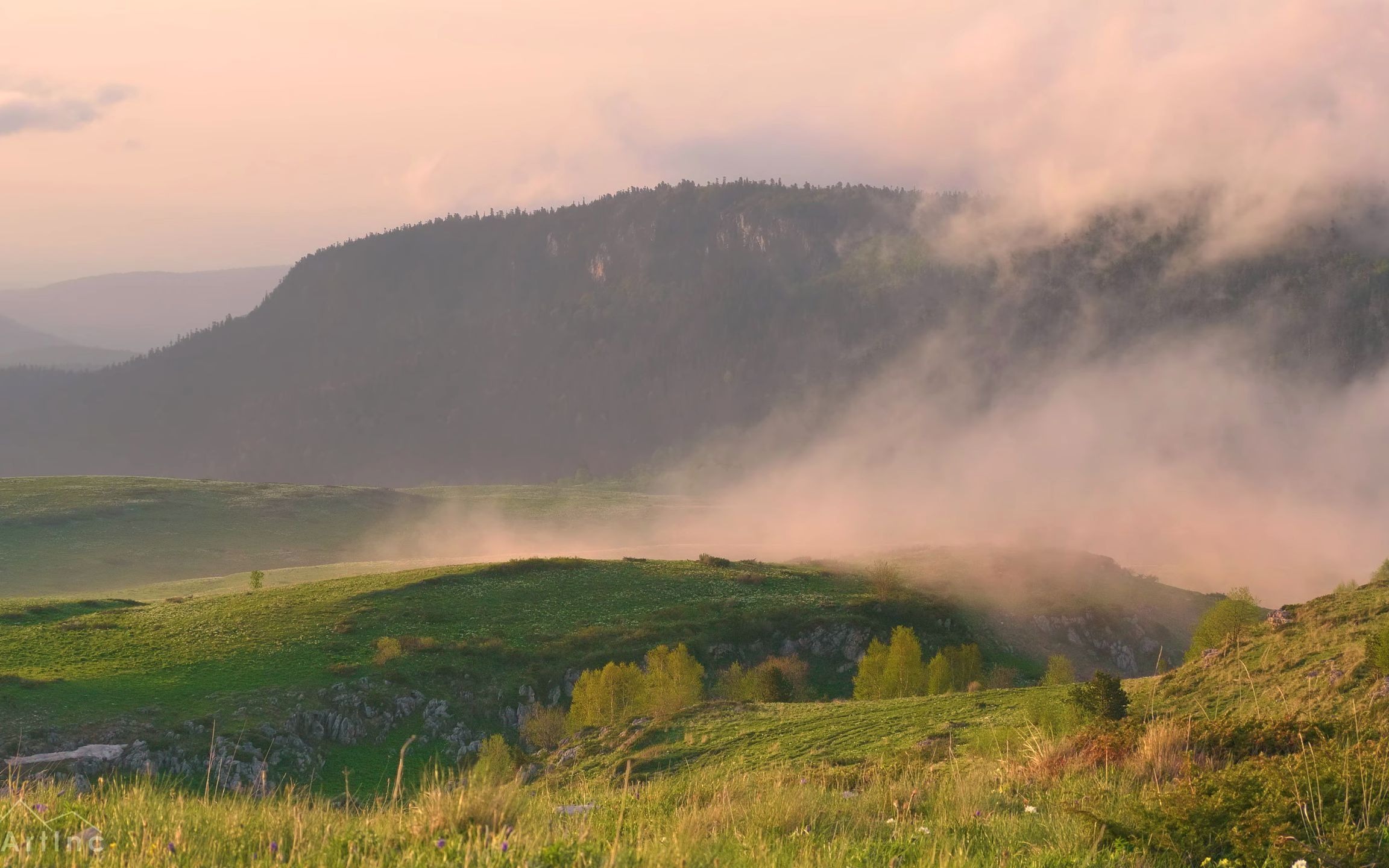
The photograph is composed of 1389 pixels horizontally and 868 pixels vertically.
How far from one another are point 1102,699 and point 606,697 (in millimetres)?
50905

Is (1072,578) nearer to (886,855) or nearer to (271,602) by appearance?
(271,602)

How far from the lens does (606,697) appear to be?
77875mm

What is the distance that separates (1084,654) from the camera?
13262 centimetres

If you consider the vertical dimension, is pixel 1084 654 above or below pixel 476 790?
below

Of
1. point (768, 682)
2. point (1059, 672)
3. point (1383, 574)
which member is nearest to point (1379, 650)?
point (1383, 574)

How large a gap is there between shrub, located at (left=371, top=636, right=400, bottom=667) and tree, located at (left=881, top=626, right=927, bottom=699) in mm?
40271

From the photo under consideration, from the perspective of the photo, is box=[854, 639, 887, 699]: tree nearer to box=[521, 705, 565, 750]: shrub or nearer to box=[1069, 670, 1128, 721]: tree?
box=[521, 705, 565, 750]: shrub

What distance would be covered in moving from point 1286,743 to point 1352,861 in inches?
240

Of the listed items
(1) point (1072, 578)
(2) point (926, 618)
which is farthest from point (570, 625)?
(1) point (1072, 578)

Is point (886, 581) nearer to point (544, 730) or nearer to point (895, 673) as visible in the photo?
point (895, 673)

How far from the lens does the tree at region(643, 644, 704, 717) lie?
3024 inches

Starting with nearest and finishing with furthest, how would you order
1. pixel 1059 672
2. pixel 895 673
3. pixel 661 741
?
1. pixel 661 741
2. pixel 895 673
3. pixel 1059 672

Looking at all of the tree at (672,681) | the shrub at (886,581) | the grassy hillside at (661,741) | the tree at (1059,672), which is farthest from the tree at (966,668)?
the tree at (672,681)

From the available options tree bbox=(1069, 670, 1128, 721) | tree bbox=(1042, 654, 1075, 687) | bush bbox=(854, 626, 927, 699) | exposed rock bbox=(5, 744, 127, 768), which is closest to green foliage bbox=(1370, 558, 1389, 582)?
tree bbox=(1069, 670, 1128, 721)
